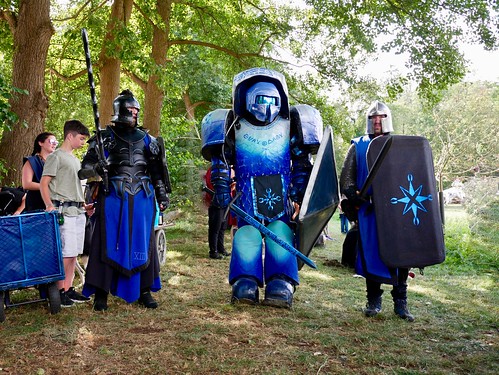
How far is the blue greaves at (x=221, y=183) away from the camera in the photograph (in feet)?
16.4

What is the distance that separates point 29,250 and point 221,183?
170 cm

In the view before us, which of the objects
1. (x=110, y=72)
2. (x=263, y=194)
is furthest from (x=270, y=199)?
(x=110, y=72)

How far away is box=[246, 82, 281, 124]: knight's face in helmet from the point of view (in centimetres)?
496

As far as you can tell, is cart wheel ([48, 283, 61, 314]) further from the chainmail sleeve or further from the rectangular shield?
the rectangular shield

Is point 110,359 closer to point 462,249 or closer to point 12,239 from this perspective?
point 12,239

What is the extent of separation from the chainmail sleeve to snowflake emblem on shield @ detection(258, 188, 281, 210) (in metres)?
0.59

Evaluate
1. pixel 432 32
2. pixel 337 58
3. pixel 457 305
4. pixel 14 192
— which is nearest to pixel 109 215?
pixel 14 192

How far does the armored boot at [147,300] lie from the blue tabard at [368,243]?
1.79 meters

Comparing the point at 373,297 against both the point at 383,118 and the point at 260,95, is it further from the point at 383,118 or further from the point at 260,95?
the point at 260,95

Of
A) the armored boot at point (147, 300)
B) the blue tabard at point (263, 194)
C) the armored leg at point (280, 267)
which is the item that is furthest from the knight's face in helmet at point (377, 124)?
the armored boot at point (147, 300)

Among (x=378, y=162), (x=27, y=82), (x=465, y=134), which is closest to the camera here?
(x=378, y=162)

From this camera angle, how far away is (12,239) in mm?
4504

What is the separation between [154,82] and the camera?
11273 millimetres

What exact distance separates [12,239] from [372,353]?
291 cm
